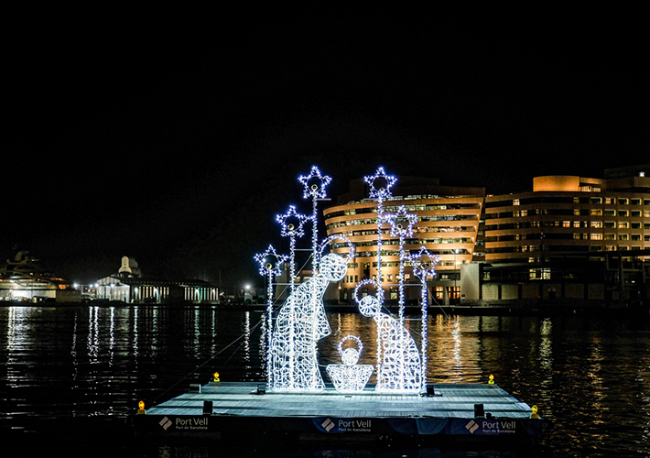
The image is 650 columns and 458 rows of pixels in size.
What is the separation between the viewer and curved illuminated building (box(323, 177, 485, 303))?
16850 cm

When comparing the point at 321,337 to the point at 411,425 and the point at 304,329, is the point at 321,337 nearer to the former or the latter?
the point at 304,329

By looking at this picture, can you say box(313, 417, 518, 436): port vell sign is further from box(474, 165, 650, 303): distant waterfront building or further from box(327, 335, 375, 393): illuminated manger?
box(474, 165, 650, 303): distant waterfront building

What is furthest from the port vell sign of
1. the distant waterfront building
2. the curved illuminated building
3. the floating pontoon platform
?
the curved illuminated building

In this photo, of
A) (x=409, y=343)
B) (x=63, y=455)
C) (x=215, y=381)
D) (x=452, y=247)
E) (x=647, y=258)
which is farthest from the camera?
(x=452, y=247)

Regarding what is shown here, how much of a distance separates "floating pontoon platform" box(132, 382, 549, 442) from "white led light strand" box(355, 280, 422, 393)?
1282mm

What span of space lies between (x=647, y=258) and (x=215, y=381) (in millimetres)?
147293

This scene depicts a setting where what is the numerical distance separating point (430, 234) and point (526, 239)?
22837 millimetres

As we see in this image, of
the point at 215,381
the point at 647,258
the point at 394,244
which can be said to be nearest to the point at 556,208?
the point at 647,258

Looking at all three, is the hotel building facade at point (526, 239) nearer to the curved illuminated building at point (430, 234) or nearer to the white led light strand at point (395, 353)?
the curved illuminated building at point (430, 234)

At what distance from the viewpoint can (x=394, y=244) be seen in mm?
172000

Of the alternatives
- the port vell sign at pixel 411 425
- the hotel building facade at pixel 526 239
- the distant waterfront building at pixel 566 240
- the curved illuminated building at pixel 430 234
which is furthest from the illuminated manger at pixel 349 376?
the curved illuminated building at pixel 430 234

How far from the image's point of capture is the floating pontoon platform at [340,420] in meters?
22.1

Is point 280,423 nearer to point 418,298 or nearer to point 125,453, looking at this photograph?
point 125,453

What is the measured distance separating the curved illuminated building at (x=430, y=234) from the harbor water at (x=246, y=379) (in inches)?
3737
